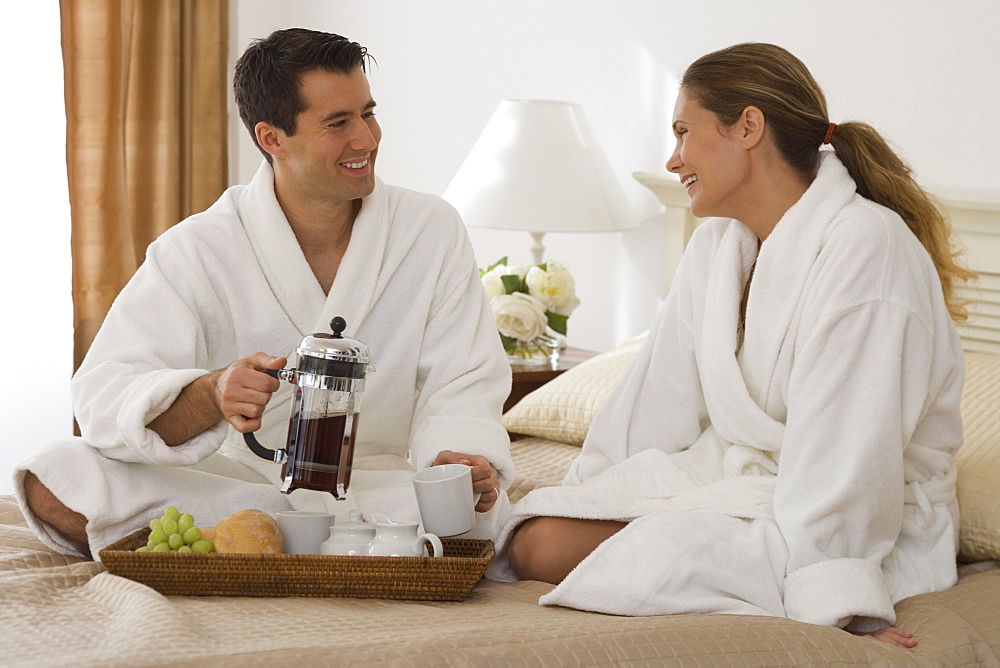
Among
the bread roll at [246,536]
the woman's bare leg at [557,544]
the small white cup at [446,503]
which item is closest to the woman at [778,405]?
the woman's bare leg at [557,544]

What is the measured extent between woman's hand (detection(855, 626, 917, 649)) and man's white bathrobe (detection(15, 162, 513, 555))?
631 millimetres

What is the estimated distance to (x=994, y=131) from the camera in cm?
252

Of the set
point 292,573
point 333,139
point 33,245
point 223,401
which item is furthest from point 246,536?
point 33,245

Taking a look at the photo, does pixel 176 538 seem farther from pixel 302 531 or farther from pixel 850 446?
pixel 850 446

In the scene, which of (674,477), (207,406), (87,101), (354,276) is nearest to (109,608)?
(207,406)

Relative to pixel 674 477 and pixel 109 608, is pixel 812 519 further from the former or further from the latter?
pixel 109 608

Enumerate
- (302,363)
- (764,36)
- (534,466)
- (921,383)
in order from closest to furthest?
(302,363), (921,383), (534,466), (764,36)

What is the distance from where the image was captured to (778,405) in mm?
1907

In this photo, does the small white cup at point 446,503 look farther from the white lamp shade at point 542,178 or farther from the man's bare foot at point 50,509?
the white lamp shade at point 542,178

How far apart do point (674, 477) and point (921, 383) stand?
444 millimetres

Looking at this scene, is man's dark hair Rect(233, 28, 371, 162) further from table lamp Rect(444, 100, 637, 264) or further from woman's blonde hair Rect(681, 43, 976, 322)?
table lamp Rect(444, 100, 637, 264)

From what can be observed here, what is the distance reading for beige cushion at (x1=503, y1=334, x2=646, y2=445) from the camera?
251 centimetres

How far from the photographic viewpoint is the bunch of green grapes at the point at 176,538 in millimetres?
1593

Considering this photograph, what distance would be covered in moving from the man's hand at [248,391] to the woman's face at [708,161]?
0.78 m
